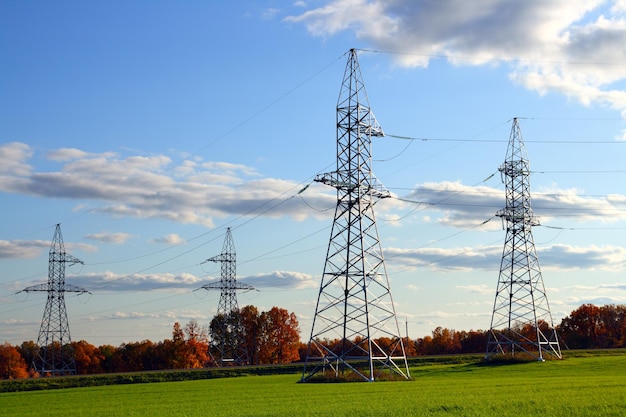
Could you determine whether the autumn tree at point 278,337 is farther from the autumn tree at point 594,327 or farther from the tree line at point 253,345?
the autumn tree at point 594,327

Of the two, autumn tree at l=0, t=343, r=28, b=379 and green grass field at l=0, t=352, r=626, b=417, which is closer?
green grass field at l=0, t=352, r=626, b=417

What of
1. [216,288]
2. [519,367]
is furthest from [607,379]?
[216,288]

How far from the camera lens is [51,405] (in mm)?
42750

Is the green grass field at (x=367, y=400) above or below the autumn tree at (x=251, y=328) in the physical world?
below

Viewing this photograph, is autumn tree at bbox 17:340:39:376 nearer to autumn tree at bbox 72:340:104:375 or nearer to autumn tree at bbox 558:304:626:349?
autumn tree at bbox 72:340:104:375

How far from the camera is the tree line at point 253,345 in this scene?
125562mm

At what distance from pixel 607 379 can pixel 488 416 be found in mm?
23533

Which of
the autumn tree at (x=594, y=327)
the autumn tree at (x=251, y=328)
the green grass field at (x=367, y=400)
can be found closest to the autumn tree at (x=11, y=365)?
the autumn tree at (x=251, y=328)

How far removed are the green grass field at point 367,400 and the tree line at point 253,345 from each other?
2410 inches

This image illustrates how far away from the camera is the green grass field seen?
31312 millimetres

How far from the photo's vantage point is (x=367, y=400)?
3694 centimetres

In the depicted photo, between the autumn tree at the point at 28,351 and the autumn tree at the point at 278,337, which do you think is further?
the autumn tree at the point at 28,351

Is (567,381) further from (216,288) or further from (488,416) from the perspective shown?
(216,288)

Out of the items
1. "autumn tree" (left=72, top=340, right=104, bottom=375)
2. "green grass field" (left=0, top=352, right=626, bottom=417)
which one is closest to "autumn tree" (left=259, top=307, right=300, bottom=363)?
"autumn tree" (left=72, top=340, right=104, bottom=375)
